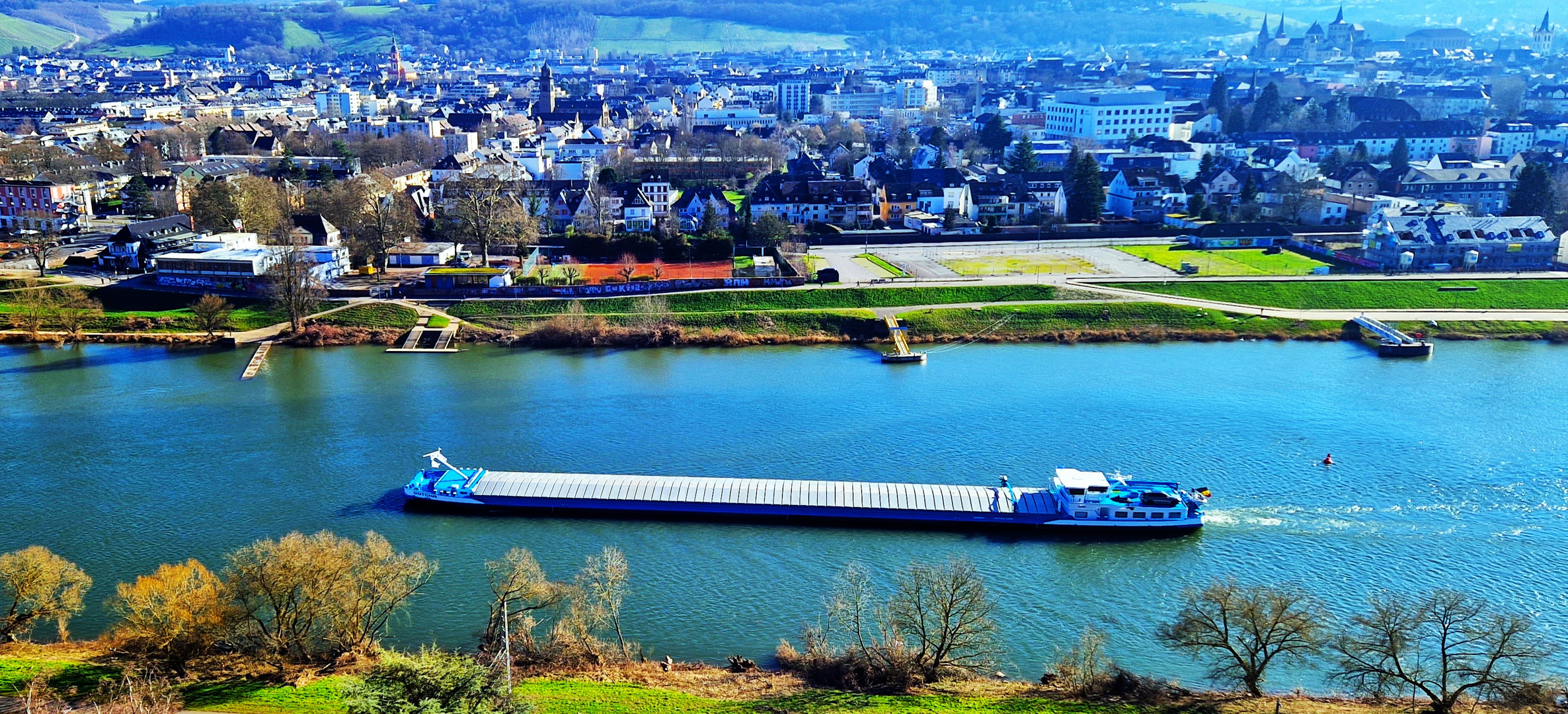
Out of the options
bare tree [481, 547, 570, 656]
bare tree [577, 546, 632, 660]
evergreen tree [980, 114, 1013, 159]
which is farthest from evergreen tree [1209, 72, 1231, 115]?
bare tree [481, 547, 570, 656]

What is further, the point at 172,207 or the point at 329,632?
the point at 172,207

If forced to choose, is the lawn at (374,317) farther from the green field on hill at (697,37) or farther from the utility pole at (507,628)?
the green field on hill at (697,37)

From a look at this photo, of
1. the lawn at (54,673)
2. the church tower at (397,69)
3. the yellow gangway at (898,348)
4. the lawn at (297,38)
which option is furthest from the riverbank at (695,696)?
the lawn at (297,38)

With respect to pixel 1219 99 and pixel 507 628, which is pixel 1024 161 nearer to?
pixel 1219 99

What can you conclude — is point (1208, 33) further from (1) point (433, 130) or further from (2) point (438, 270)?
(2) point (438, 270)

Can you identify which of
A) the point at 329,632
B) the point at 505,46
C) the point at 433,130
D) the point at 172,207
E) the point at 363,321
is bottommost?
the point at 329,632

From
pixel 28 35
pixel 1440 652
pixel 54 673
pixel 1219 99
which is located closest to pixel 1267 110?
pixel 1219 99

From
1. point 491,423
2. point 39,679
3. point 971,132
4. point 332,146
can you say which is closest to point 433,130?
point 332,146

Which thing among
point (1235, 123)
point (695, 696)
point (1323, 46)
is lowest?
point (695, 696)
